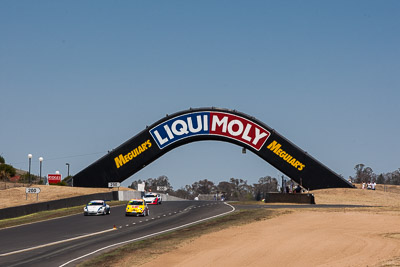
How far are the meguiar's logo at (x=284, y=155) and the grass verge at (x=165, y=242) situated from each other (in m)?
21.9

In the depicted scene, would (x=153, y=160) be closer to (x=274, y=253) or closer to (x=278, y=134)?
(x=278, y=134)

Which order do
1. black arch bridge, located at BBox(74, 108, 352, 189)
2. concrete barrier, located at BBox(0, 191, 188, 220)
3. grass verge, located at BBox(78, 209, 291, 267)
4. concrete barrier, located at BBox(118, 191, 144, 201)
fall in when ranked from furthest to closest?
1. concrete barrier, located at BBox(118, 191, 144, 201)
2. black arch bridge, located at BBox(74, 108, 352, 189)
3. concrete barrier, located at BBox(0, 191, 188, 220)
4. grass verge, located at BBox(78, 209, 291, 267)

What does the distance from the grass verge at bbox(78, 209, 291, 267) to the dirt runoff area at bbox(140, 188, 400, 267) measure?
30.2 inches

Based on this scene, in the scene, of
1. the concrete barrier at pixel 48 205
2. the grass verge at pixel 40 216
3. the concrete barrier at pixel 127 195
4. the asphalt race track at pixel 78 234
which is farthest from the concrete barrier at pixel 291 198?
the grass verge at pixel 40 216

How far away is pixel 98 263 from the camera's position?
2605 cm

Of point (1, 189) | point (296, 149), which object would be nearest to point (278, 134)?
point (296, 149)

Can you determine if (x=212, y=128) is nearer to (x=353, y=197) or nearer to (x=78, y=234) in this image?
(x=353, y=197)

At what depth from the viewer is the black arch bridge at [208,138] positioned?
6719 cm

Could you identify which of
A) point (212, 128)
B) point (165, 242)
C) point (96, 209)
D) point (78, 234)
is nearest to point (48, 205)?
point (96, 209)

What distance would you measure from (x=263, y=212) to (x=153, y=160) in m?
28.6

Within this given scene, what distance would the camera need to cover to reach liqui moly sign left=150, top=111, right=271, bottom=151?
68.3 metres

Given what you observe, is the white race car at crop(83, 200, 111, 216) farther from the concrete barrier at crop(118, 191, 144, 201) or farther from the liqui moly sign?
the liqui moly sign

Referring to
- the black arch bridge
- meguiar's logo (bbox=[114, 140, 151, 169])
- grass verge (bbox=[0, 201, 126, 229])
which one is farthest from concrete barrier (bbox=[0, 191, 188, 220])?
meguiar's logo (bbox=[114, 140, 151, 169])

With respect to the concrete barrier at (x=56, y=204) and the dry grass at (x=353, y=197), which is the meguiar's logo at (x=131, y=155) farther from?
the dry grass at (x=353, y=197)
